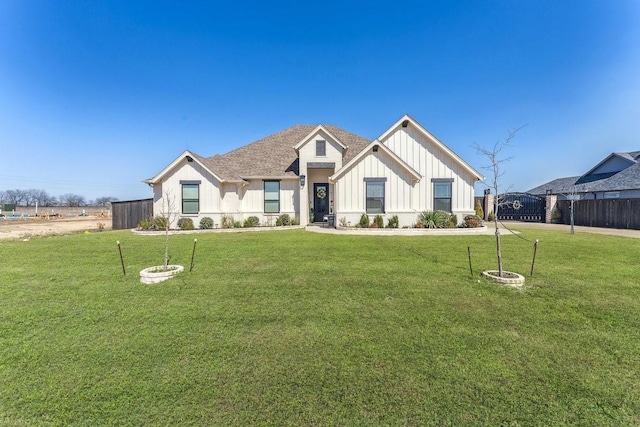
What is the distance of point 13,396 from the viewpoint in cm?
279

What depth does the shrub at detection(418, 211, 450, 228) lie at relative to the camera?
49.8 feet

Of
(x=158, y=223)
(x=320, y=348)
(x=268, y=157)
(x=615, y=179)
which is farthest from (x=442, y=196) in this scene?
(x=615, y=179)

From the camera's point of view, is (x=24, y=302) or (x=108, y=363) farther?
(x=24, y=302)

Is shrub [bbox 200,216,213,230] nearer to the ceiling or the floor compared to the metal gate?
nearer to the floor

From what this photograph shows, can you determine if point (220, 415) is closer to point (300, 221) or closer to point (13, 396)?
point (13, 396)

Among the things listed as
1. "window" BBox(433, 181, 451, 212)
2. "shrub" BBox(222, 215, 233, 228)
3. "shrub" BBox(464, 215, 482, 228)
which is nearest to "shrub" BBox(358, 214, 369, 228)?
"window" BBox(433, 181, 451, 212)

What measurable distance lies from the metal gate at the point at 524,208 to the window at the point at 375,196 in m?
13.6

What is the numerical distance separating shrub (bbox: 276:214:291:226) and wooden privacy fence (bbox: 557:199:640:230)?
68.1ft

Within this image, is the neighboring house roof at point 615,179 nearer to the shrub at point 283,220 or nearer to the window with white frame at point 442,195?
the window with white frame at point 442,195

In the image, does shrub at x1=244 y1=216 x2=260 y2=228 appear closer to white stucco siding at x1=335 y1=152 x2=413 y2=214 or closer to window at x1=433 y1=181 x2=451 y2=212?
white stucco siding at x1=335 y1=152 x2=413 y2=214

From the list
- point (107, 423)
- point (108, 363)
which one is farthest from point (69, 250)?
point (107, 423)

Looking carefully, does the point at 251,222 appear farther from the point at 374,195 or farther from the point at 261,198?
the point at 374,195

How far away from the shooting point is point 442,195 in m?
16.6

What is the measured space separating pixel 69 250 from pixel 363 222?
1274 centimetres
